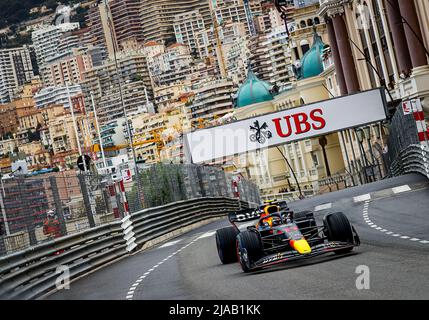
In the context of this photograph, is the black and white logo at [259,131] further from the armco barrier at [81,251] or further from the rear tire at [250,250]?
the rear tire at [250,250]

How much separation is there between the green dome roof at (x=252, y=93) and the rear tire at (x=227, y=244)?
117 meters

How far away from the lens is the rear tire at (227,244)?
21.0 meters

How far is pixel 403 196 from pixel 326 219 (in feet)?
45.7

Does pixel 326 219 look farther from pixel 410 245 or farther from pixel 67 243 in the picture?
pixel 67 243

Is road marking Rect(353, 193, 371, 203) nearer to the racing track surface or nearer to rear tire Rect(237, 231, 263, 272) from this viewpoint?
the racing track surface

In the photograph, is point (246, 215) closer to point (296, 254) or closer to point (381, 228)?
point (381, 228)

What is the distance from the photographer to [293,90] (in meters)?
131

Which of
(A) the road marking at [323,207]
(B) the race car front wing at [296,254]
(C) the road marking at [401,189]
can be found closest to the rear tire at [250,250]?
(B) the race car front wing at [296,254]

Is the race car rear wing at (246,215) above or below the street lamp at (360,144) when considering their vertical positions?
below

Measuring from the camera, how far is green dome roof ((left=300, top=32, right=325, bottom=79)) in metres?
113

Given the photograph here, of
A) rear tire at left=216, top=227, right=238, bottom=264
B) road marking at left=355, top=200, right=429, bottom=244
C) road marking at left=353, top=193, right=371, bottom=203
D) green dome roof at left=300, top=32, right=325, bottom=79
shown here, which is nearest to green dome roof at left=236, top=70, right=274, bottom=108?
green dome roof at left=300, top=32, right=325, bottom=79

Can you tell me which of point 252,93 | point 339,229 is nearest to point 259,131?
point 339,229

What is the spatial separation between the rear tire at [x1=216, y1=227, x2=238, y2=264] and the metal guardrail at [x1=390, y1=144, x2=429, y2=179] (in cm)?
1259
